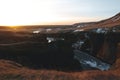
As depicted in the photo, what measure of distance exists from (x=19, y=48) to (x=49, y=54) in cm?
326

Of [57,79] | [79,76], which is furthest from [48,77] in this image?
[79,76]

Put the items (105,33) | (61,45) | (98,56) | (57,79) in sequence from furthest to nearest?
(105,33) → (98,56) → (61,45) → (57,79)

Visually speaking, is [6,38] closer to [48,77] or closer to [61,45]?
[61,45]

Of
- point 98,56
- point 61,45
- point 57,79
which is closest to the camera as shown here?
point 57,79

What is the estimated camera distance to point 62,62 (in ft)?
105

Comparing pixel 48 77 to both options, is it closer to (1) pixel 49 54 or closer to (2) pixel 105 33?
(1) pixel 49 54

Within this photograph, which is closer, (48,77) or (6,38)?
(48,77)

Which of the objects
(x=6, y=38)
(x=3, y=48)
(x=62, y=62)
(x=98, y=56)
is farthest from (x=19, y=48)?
(x=98, y=56)

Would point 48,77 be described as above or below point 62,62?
above

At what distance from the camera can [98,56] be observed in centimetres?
4359

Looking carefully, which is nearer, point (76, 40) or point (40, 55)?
point (40, 55)

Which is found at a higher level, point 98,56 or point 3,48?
point 3,48

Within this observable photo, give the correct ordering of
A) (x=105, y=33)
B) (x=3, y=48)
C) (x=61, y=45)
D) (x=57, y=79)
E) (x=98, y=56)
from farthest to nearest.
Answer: (x=105, y=33), (x=98, y=56), (x=61, y=45), (x=3, y=48), (x=57, y=79)

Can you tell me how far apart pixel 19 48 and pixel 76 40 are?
18.5 m
